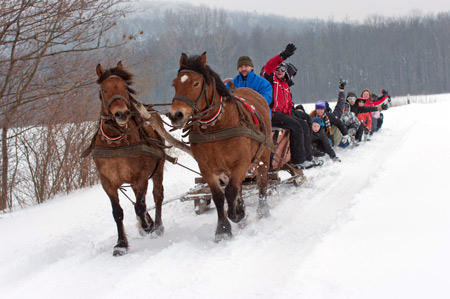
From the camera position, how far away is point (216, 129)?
4492mm

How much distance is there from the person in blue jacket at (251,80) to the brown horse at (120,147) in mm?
2104

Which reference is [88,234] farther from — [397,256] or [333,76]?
[333,76]

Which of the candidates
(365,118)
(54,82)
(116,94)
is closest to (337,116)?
(365,118)

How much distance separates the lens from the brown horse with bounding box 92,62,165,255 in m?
4.30

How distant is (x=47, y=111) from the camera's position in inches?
343

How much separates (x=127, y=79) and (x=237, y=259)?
7.32 feet

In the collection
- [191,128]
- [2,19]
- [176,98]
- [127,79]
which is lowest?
[191,128]

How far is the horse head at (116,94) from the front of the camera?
4051mm

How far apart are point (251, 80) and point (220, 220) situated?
8.84ft

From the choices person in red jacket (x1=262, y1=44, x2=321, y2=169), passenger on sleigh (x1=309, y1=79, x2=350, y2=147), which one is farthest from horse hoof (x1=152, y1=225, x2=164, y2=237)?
passenger on sleigh (x1=309, y1=79, x2=350, y2=147)

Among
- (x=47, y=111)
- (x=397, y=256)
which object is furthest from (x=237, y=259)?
(x=47, y=111)

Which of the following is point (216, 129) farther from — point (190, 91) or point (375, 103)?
point (375, 103)

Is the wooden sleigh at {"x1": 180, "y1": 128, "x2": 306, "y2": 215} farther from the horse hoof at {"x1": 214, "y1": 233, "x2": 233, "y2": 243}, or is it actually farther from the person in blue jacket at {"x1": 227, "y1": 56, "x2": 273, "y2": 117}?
the horse hoof at {"x1": 214, "y1": 233, "x2": 233, "y2": 243}

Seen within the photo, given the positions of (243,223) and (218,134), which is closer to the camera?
(218,134)
